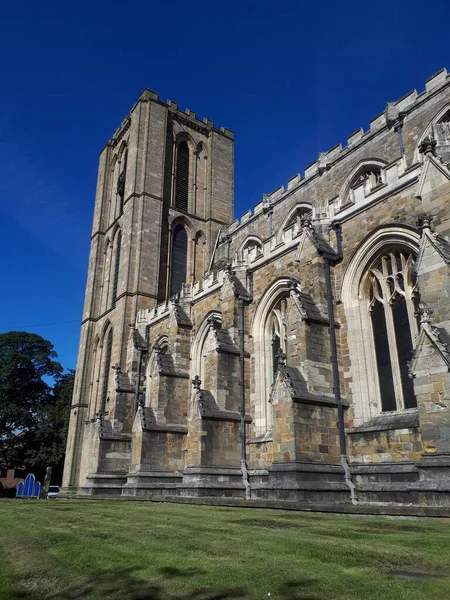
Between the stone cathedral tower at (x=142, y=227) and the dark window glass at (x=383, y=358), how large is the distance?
15.0 metres

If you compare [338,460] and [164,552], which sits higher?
[338,460]

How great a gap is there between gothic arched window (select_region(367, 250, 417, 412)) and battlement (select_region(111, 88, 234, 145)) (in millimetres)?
25776

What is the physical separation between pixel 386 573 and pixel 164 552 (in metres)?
2.33

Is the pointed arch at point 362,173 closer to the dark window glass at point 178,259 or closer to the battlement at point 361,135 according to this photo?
the battlement at point 361,135

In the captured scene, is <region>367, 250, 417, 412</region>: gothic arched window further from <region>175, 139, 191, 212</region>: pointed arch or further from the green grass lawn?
<region>175, 139, 191, 212</region>: pointed arch

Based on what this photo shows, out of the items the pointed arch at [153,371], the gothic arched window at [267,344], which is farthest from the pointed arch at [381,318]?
the pointed arch at [153,371]

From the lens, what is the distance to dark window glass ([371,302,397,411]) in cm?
1351

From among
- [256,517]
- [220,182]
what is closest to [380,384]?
[256,517]

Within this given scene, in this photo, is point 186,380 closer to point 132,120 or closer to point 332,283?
point 332,283

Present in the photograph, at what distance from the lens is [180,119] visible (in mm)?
36531

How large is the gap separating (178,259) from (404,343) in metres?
21.2

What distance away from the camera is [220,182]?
122ft

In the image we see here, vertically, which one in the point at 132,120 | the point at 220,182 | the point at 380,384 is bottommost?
the point at 380,384

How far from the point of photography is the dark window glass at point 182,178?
34.8 metres
